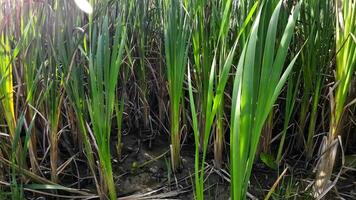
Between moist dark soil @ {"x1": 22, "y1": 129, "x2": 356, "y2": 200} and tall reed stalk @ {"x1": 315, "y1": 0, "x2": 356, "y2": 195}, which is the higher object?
tall reed stalk @ {"x1": 315, "y1": 0, "x2": 356, "y2": 195}

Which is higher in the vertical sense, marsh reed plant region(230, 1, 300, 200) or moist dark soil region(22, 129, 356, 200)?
marsh reed plant region(230, 1, 300, 200)

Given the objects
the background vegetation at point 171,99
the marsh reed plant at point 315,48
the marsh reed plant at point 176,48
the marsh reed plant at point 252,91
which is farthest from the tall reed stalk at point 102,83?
the marsh reed plant at point 315,48

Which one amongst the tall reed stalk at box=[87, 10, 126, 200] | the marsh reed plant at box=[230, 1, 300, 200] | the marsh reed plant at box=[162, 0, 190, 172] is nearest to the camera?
the marsh reed plant at box=[230, 1, 300, 200]

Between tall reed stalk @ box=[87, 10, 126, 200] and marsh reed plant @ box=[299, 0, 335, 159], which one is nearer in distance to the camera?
tall reed stalk @ box=[87, 10, 126, 200]

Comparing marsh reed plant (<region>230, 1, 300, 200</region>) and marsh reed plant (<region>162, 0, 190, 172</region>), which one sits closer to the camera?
marsh reed plant (<region>230, 1, 300, 200</region>)

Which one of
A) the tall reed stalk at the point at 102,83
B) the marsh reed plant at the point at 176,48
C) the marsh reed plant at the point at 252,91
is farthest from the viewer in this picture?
the marsh reed plant at the point at 176,48

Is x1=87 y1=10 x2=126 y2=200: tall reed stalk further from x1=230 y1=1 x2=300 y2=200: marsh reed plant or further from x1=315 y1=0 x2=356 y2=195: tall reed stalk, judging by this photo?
x1=315 y1=0 x2=356 y2=195: tall reed stalk

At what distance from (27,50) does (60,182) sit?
1.20 ft

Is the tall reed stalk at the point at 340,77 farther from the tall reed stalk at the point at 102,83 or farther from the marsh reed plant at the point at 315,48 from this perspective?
the tall reed stalk at the point at 102,83

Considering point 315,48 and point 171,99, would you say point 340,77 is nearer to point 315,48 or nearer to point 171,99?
point 315,48

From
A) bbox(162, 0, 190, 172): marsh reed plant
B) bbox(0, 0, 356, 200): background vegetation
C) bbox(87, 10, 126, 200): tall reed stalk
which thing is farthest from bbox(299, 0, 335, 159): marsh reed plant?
bbox(87, 10, 126, 200): tall reed stalk

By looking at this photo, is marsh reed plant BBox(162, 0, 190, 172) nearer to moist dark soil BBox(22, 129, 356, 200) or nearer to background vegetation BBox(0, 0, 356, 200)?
background vegetation BBox(0, 0, 356, 200)

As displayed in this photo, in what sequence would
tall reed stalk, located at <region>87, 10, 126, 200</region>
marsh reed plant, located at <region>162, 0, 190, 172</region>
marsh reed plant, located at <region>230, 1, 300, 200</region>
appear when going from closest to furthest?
marsh reed plant, located at <region>230, 1, 300, 200</region>
tall reed stalk, located at <region>87, 10, 126, 200</region>
marsh reed plant, located at <region>162, 0, 190, 172</region>

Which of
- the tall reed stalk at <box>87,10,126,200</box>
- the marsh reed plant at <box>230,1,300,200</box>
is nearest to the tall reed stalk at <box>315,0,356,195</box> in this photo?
the marsh reed plant at <box>230,1,300,200</box>
